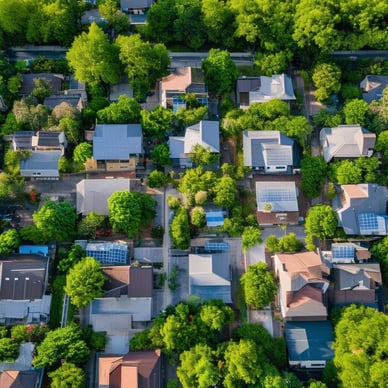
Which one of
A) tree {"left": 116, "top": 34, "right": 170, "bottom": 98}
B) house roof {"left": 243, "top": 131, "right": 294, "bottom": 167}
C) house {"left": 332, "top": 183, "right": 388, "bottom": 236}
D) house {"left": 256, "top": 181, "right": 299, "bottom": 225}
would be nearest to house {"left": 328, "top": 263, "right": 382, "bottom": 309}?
house {"left": 332, "top": 183, "right": 388, "bottom": 236}

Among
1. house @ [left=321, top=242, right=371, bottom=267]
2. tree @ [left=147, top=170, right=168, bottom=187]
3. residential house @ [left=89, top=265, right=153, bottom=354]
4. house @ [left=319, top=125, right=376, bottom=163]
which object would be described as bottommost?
residential house @ [left=89, top=265, right=153, bottom=354]

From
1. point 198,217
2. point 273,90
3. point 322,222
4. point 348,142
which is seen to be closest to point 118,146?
point 198,217

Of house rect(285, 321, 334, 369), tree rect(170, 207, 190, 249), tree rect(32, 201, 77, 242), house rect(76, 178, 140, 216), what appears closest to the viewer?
house rect(285, 321, 334, 369)

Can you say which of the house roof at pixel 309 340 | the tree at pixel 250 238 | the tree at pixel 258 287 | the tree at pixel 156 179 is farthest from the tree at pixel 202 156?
the house roof at pixel 309 340

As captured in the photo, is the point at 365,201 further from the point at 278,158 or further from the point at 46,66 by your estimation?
the point at 46,66

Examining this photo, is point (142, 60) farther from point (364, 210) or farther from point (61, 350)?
point (61, 350)

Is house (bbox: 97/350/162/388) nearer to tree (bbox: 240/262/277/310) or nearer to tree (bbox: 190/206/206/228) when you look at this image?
tree (bbox: 240/262/277/310)

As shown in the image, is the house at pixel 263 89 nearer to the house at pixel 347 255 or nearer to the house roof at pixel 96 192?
the house roof at pixel 96 192
